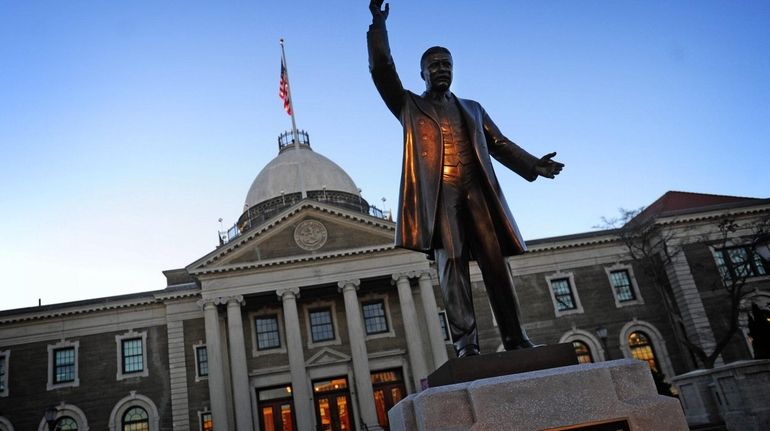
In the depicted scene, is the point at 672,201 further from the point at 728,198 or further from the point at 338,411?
the point at 338,411

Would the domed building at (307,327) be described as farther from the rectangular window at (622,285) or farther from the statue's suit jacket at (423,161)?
the statue's suit jacket at (423,161)

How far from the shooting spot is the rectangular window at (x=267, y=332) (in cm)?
3142

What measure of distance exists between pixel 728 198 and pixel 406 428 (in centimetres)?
4165

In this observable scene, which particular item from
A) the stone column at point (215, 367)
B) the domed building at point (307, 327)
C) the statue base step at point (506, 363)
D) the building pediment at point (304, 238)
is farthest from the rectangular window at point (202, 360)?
the statue base step at point (506, 363)

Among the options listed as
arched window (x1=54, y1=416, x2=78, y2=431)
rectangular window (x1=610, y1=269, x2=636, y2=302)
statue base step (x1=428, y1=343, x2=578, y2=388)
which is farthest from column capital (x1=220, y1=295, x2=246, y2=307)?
statue base step (x1=428, y1=343, x2=578, y2=388)

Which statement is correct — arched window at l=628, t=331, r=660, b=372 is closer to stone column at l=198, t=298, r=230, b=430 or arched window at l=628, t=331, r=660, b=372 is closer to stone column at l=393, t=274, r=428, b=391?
stone column at l=393, t=274, r=428, b=391

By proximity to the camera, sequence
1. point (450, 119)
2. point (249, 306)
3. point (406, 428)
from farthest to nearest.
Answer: point (249, 306), point (450, 119), point (406, 428)

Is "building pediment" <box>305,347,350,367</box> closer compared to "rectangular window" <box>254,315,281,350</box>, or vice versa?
"building pediment" <box>305,347,350,367</box>

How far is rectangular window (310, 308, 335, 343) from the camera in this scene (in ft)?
104

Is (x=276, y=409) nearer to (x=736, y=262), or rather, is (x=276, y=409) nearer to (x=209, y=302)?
(x=209, y=302)

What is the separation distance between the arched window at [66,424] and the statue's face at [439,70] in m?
32.9

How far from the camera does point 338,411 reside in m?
30.0

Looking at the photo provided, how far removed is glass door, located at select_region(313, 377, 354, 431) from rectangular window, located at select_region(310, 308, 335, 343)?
237 centimetres

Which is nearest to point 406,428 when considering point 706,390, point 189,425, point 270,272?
point 706,390
